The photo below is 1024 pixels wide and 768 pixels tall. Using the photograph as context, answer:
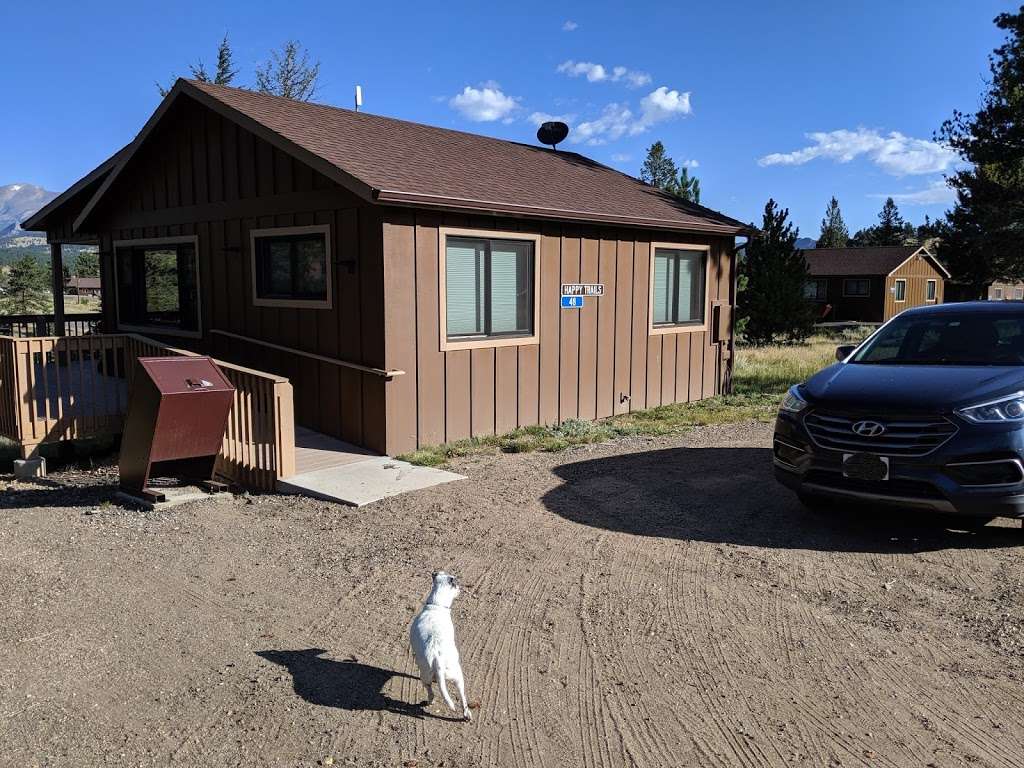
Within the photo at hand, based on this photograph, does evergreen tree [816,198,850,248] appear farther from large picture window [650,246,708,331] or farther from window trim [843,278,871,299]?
large picture window [650,246,708,331]

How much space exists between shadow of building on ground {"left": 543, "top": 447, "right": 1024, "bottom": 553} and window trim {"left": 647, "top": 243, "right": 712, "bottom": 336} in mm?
3786

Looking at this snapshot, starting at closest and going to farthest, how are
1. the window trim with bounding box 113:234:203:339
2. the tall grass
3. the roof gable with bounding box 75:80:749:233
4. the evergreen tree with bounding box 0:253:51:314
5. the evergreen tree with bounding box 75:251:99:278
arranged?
the roof gable with bounding box 75:80:749:233, the tall grass, the window trim with bounding box 113:234:203:339, the evergreen tree with bounding box 0:253:51:314, the evergreen tree with bounding box 75:251:99:278

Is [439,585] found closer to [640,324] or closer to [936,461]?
[936,461]

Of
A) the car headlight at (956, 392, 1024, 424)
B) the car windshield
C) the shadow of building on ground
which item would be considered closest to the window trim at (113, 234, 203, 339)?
the shadow of building on ground

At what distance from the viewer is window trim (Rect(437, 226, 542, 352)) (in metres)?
8.70

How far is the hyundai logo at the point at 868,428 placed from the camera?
17.8ft

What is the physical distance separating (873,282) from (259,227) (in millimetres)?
39213

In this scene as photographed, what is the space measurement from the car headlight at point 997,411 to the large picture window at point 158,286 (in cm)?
978

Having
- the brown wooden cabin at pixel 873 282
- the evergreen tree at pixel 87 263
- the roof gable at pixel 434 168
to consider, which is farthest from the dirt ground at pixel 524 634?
the evergreen tree at pixel 87 263

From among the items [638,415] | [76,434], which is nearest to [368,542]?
[76,434]

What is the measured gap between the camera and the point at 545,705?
352 cm

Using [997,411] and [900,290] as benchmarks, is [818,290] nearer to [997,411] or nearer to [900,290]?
[900,290]

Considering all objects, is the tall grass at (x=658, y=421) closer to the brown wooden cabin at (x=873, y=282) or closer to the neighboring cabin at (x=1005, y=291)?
the brown wooden cabin at (x=873, y=282)

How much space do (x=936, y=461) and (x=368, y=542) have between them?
3.88 m
